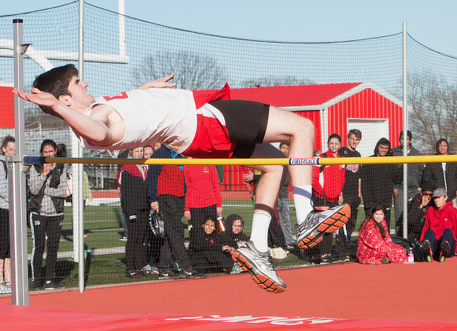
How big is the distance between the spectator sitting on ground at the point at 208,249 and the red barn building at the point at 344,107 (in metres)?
1.94

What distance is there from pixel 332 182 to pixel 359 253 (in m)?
1.00

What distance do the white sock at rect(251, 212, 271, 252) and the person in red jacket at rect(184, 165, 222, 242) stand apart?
338 cm

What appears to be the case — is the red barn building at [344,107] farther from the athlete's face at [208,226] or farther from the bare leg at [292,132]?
the bare leg at [292,132]

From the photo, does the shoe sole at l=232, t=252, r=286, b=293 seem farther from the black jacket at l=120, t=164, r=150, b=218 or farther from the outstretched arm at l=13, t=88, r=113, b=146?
the black jacket at l=120, t=164, r=150, b=218

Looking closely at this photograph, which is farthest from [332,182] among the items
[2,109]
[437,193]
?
[2,109]

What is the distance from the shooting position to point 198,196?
285 inches

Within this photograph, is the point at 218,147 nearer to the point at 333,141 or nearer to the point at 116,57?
the point at 116,57

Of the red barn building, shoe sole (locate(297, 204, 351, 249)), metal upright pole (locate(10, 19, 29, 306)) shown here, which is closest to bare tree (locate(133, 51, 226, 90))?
the red barn building

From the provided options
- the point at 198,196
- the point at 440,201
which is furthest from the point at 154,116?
the point at 440,201

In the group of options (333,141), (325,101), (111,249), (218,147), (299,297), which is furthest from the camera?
(325,101)

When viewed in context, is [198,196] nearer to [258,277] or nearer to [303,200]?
[258,277]

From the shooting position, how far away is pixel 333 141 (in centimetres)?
801

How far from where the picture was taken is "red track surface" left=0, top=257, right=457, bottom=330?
536 centimetres

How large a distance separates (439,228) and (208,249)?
3.19 meters
